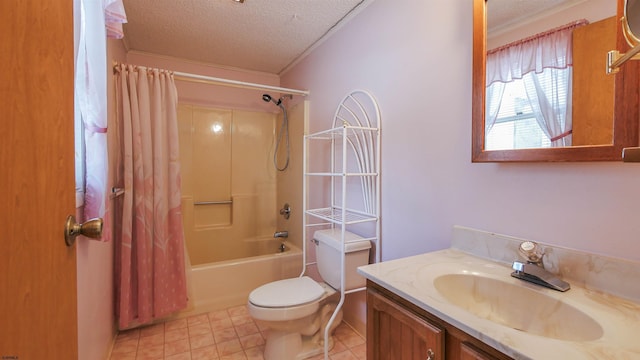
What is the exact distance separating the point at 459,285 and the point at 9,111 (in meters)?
1.29

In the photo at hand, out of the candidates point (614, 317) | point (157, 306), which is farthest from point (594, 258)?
point (157, 306)

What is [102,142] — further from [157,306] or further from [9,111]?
[157,306]

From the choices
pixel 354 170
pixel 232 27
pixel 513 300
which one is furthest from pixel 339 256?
pixel 232 27

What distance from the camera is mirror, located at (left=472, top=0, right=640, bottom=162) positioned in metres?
0.82

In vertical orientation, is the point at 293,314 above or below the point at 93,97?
below

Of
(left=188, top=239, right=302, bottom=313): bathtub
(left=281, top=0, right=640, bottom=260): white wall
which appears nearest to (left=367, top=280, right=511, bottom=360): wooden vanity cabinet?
(left=281, top=0, right=640, bottom=260): white wall

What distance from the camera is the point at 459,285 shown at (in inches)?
40.9

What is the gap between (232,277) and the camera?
246 cm

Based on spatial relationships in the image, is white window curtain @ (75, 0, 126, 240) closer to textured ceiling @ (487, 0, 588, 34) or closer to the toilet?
the toilet

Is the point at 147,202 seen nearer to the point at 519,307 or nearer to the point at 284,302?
the point at 284,302

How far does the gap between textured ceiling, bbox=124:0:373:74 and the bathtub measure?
1959 millimetres

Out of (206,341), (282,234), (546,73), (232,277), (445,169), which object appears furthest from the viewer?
(282,234)

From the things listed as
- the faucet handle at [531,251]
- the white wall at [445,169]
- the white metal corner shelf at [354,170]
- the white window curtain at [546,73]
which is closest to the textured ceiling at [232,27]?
the white wall at [445,169]

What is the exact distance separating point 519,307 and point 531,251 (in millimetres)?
194
